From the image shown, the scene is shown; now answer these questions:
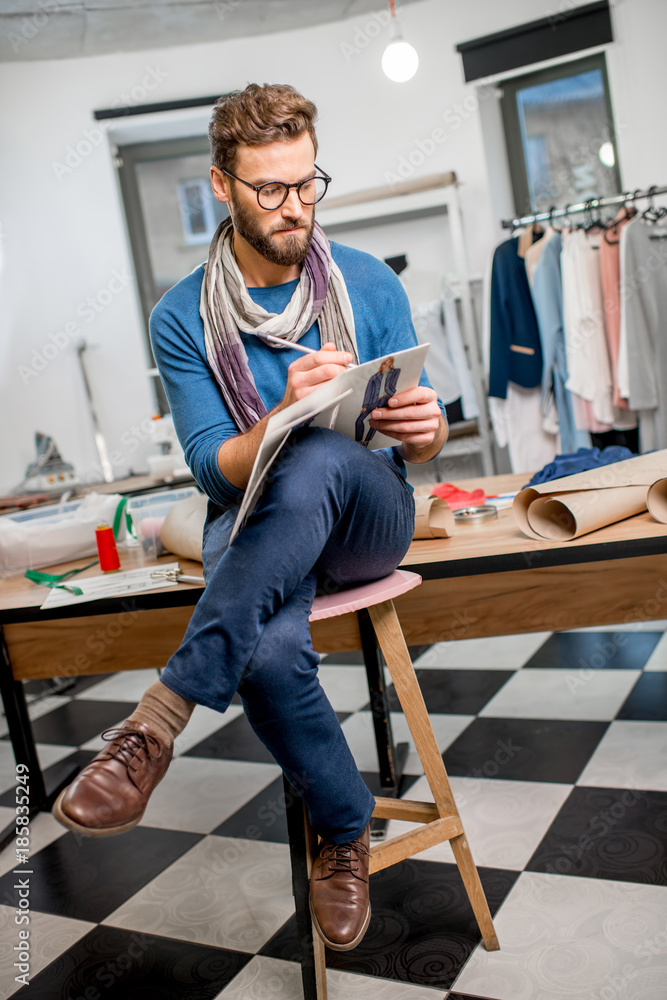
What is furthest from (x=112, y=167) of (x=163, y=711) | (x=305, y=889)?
(x=305, y=889)

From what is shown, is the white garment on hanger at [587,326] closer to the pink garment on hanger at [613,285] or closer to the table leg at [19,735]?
the pink garment on hanger at [613,285]

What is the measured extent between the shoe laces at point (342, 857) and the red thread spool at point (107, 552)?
3.15 ft

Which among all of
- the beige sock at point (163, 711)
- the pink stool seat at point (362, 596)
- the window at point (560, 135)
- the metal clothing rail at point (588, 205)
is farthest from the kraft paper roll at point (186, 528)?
the window at point (560, 135)

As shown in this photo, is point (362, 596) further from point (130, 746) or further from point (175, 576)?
point (175, 576)

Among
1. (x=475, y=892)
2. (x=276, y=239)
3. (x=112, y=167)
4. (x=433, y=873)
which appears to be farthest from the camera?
(x=112, y=167)

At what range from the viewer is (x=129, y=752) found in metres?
1.06

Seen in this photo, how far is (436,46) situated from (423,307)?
132 cm

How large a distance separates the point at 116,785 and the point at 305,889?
13.8 inches

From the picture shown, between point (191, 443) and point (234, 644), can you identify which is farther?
point (191, 443)

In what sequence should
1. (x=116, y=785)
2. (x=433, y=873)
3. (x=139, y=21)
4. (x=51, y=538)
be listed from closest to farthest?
(x=116, y=785), (x=433, y=873), (x=51, y=538), (x=139, y=21)

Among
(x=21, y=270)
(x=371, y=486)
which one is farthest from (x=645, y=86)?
(x=371, y=486)

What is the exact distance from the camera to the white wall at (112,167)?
3994 millimetres

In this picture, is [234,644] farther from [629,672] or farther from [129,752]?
[629,672]

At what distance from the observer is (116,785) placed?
1039mm
